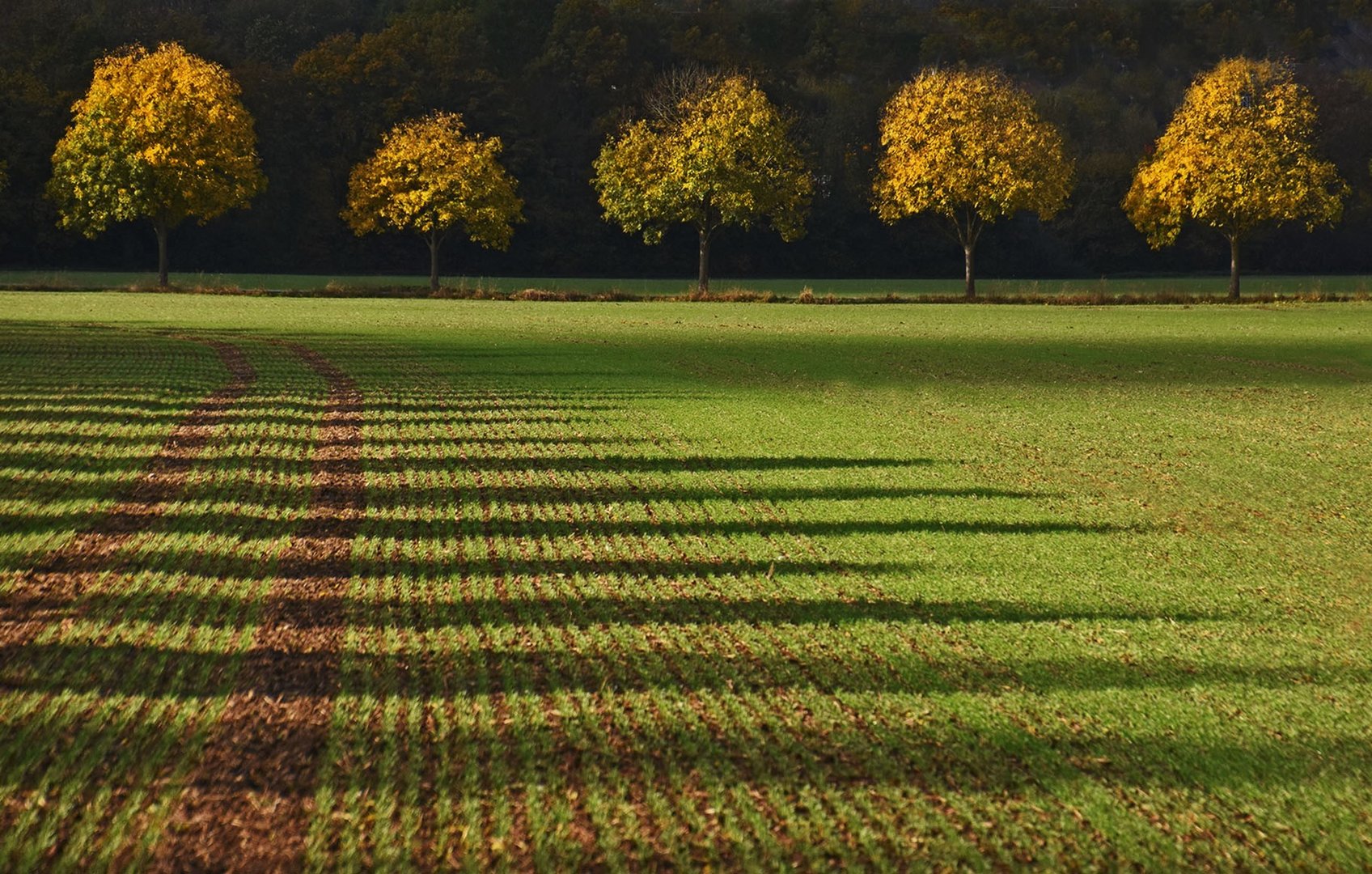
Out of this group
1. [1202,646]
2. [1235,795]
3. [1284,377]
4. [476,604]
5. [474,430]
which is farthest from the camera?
[1284,377]

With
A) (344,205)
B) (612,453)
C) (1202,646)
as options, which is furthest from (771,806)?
(344,205)

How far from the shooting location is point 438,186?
60531 millimetres

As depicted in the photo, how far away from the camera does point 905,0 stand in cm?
11331

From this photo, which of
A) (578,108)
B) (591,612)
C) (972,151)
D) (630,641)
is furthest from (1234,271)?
(630,641)

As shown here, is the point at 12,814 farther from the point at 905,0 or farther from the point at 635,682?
the point at 905,0

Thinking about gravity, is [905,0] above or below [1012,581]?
above

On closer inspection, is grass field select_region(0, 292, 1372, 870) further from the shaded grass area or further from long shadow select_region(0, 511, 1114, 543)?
the shaded grass area

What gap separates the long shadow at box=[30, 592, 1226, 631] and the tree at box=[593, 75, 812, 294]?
5238 centimetres

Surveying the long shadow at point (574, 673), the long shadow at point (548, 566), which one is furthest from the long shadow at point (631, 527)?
the long shadow at point (574, 673)

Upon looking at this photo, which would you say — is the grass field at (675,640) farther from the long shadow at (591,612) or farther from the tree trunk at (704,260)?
the tree trunk at (704,260)

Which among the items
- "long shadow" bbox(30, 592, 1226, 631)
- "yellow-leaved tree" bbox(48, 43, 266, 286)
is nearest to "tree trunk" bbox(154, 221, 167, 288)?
"yellow-leaved tree" bbox(48, 43, 266, 286)

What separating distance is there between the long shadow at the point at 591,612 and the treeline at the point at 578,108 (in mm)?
65779

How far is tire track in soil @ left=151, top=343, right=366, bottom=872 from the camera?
160 inches

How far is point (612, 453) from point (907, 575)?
16.0 feet
